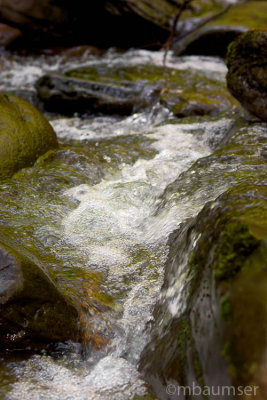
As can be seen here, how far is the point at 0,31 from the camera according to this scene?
10875 millimetres

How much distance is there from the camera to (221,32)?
9.22 m

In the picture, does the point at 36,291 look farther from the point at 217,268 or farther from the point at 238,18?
the point at 238,18

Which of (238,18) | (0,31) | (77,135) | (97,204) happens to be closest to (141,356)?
(97,204)

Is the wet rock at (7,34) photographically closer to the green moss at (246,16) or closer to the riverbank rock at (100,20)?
the riverbank rock at (100,20)

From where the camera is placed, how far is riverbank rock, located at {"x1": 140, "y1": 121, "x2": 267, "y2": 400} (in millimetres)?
1617

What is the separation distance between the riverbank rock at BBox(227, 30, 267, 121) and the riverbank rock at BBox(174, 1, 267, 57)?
15.9ft

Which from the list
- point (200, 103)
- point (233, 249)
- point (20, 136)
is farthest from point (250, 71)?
point (233, 249)

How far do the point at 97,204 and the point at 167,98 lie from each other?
3412 millimetres

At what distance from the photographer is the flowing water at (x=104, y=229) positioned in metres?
2.34

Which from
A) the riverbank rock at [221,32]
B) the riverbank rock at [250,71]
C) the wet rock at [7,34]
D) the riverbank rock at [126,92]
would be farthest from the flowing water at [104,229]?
the wet rock at [7,34]

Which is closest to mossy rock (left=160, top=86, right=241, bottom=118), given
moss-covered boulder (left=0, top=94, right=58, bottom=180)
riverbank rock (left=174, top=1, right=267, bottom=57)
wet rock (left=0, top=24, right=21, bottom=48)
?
moss-covered boulder (left=0, top=94, right=58, bottom=180)

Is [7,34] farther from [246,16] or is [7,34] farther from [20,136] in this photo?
[20,136]

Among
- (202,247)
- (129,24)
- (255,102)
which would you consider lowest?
(202,247)

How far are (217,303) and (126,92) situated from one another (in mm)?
6163
